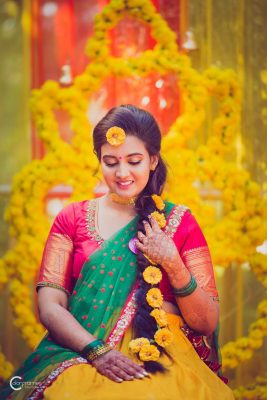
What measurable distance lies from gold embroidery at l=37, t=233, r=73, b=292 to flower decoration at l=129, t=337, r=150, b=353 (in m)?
0.42

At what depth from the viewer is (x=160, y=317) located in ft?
8.51

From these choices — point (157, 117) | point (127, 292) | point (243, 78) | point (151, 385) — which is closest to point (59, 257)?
point (127, 292)

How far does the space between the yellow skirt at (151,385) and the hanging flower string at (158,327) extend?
5 centimetres

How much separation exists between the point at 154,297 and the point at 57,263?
1.46 feet

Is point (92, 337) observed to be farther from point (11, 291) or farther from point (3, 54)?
point (3, 54)

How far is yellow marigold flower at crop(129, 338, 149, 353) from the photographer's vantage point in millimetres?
2531

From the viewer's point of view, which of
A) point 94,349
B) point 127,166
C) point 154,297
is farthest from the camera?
point 127,166

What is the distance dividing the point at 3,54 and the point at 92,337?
110 inches

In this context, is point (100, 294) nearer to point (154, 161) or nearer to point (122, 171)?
point (122, 171)

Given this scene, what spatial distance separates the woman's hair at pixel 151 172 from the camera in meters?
2.63

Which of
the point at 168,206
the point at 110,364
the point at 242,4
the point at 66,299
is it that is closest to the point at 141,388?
the point at 110,364

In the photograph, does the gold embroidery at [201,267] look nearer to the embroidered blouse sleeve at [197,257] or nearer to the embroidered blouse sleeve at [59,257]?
the embroidered blouse sleeve at [197,257]

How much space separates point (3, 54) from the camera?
4785 millimetres

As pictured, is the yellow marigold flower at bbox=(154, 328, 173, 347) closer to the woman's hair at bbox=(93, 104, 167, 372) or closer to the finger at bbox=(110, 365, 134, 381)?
the woman's hair at bbox=(93, 104, 167, 372)
